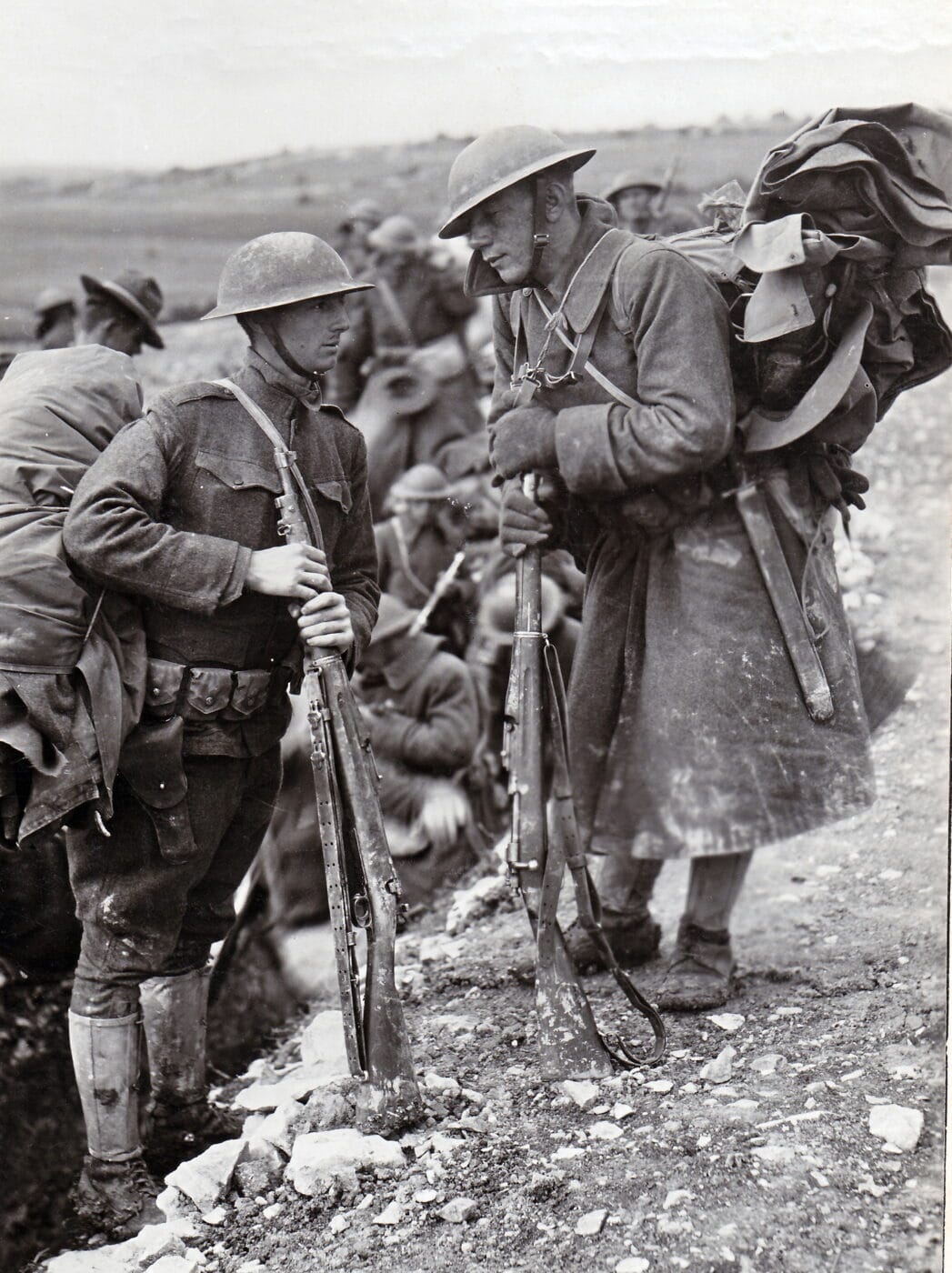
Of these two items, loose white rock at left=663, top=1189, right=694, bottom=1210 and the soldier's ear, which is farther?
the soldier's ear

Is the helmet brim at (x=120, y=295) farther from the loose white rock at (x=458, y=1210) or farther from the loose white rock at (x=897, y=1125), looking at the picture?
the loose white rock at (x=897, y=1125)

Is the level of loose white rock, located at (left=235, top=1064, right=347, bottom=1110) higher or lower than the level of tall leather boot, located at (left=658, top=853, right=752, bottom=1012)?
lower

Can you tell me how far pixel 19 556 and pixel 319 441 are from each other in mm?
820

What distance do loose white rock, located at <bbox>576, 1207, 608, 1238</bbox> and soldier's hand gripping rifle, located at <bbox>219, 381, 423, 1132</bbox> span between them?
52 centimetres

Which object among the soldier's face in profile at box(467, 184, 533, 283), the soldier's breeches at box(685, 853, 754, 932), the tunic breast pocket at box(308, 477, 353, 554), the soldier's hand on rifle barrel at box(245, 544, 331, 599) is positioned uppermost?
the soldier's face in profile at box(467, 184, 533, 283)

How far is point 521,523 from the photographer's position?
348 centimetres

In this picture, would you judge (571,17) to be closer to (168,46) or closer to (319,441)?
(168,46)

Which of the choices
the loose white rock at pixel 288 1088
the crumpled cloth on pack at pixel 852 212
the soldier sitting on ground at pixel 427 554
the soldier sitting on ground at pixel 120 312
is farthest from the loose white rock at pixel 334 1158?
the soldier sitting on ground at pixel 120 312

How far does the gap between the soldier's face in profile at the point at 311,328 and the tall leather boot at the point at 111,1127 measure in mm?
1758

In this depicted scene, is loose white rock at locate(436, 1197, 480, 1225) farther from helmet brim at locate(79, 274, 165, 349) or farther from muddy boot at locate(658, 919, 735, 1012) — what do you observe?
helmet brim at locate(79, 274, 165, 349)

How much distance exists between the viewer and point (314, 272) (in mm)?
3154

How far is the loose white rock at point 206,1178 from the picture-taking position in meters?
3.08

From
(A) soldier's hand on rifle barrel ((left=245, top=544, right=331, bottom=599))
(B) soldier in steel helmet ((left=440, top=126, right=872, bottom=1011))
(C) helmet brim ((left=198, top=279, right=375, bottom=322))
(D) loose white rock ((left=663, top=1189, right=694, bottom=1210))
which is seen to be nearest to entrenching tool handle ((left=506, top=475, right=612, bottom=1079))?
(B) soldier in steel helmet ((left=440, top=126, right=872, bottom=1011))

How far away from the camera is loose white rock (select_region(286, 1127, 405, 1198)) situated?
3.02 metres
